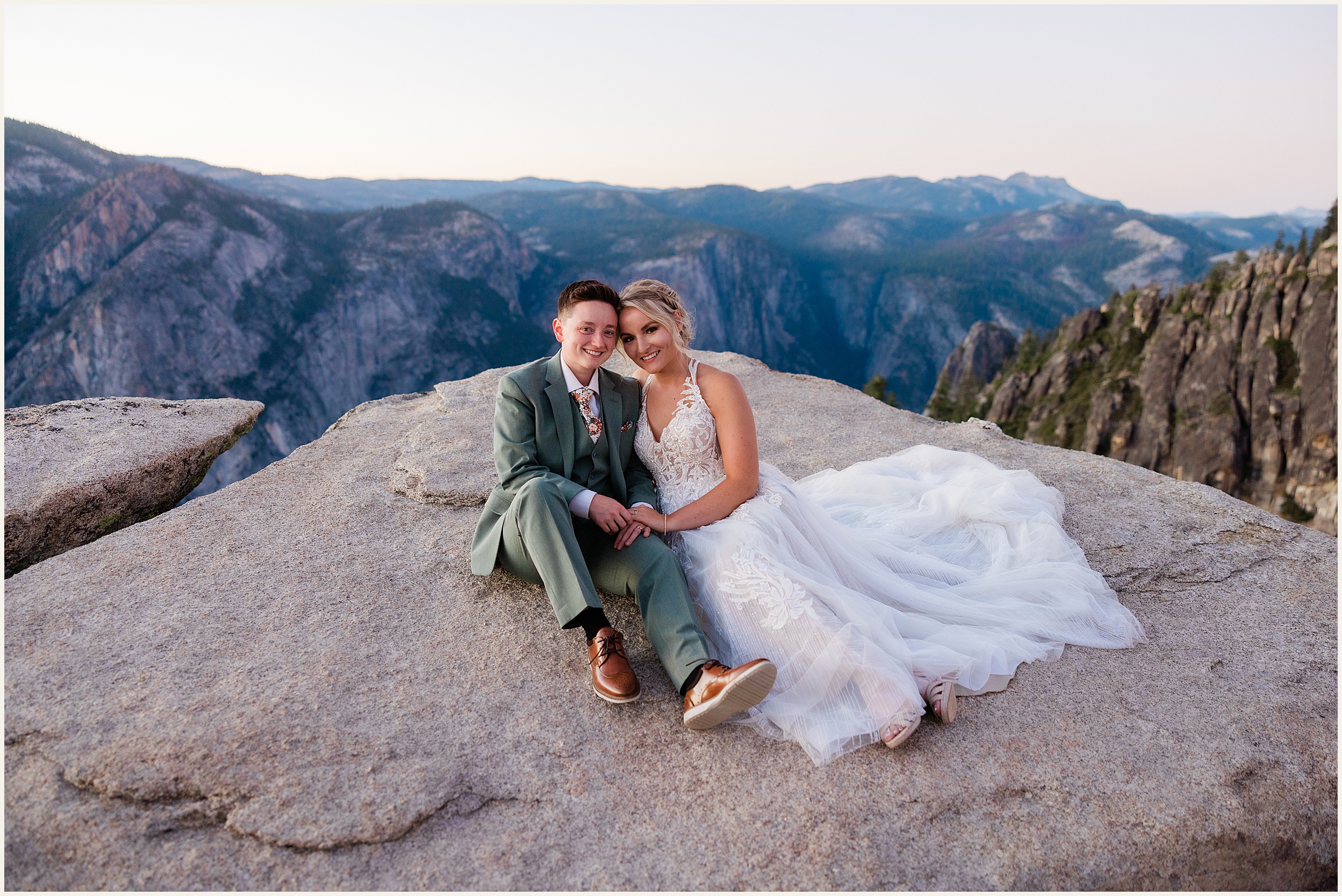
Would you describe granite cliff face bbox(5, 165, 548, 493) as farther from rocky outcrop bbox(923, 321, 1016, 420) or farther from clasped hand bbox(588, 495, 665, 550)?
clasped hand bbox(588, 495, 665, 550)

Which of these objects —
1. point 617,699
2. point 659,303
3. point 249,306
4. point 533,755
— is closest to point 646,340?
point 659,303

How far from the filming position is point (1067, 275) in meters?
198

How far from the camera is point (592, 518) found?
13.7ft

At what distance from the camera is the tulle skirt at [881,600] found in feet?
11.9

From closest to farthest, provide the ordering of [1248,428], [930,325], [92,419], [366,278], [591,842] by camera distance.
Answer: [591,842] → [92,419] → [1248,428] → [366,278] → [930,325]

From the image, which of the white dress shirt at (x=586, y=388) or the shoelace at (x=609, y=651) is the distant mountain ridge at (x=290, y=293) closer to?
the white dress shirt at (x=586, y=388)

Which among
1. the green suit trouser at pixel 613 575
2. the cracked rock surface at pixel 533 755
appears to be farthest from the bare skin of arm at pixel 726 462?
the cracked rock surface at pixel 533 755

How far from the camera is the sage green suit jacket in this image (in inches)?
172

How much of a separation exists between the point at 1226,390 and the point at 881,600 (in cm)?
8721

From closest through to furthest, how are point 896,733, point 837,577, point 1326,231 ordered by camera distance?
point 896,733 < point 837,577 < point 1326,231

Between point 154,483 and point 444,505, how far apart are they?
269 centimetres

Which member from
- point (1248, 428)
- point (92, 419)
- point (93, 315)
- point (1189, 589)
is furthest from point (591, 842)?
point (93, 315)

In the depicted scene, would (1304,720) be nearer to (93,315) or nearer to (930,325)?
(93,315)

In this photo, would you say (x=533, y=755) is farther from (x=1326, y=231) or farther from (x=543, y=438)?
(x=1326, y=231)
